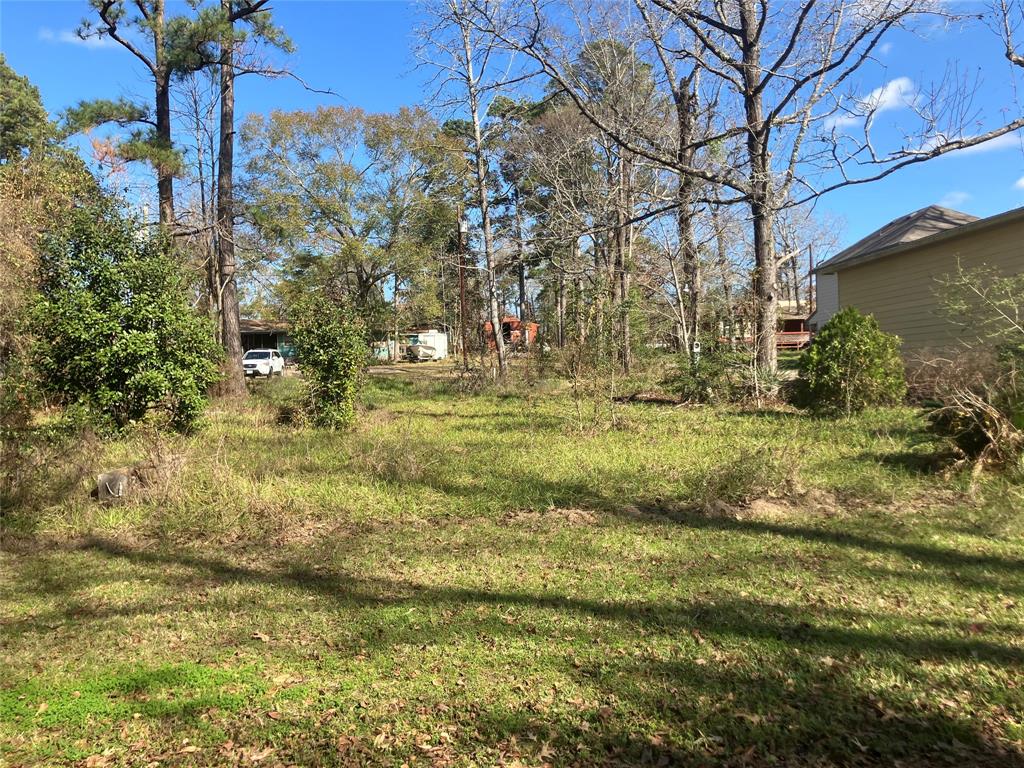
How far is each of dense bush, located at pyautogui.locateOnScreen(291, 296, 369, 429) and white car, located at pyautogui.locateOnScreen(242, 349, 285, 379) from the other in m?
20.8

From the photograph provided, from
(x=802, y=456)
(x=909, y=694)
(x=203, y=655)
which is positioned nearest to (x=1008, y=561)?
(x=909, y=694)

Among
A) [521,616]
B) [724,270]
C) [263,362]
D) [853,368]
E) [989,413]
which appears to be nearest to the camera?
[521,616]

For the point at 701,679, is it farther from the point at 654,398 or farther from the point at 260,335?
the point at 260,335

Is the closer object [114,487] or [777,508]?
[777,508]

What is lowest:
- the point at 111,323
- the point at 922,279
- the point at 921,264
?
the point at 111,323

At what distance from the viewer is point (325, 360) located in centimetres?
1124

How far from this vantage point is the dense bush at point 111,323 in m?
8.14

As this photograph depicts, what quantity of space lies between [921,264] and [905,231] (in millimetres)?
2241

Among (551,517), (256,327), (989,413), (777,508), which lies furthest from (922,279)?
(256,327)

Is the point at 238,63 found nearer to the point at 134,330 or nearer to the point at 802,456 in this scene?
the point at 134,330

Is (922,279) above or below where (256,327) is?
below

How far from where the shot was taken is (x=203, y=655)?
3477 mm

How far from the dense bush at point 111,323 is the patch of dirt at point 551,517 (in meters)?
5.62

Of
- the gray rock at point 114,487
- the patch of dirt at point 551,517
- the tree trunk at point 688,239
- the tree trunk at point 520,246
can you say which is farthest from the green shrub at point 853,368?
the tree trunk at point 520,246
